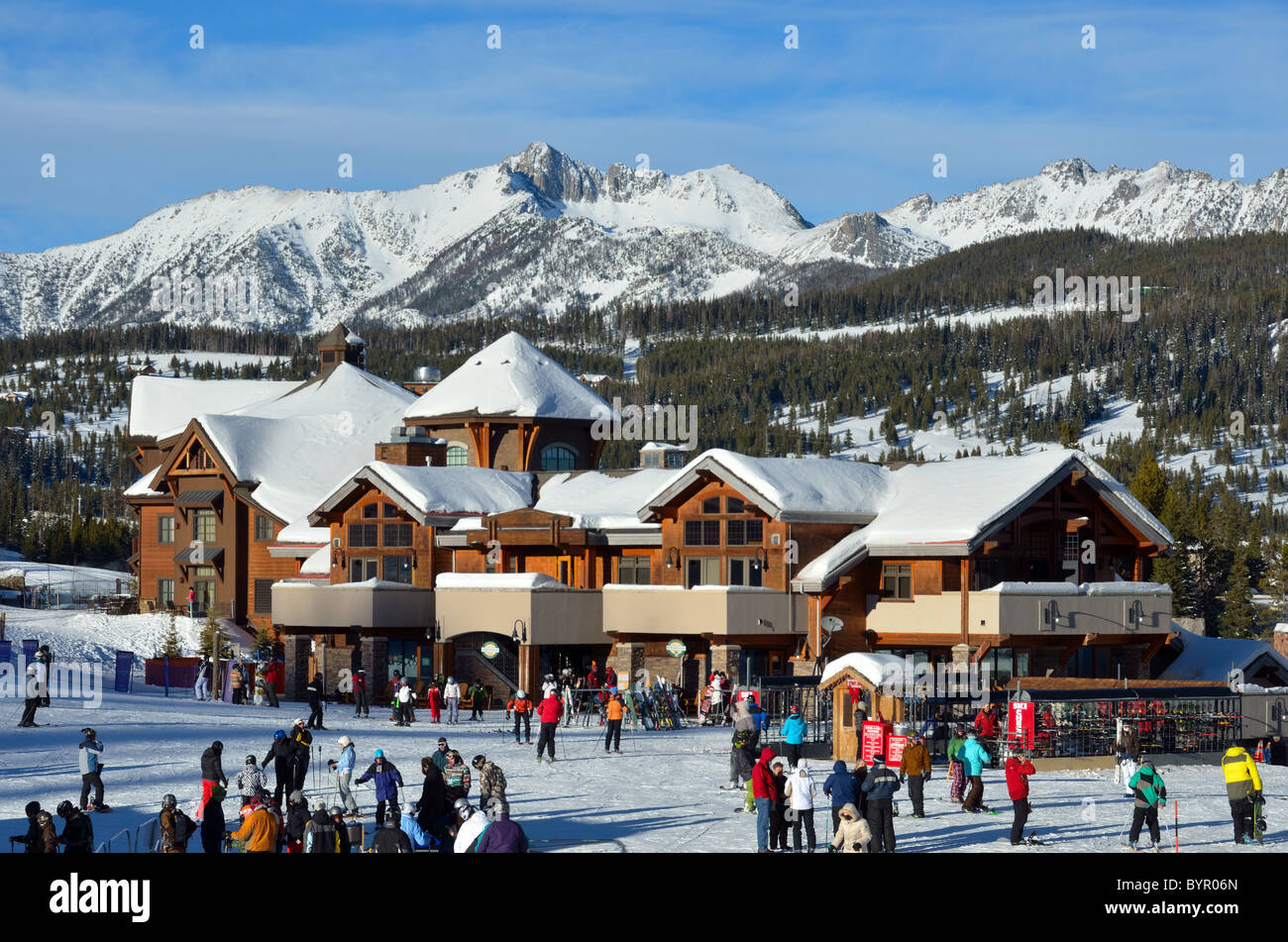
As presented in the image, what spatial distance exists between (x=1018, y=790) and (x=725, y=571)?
1146 inches

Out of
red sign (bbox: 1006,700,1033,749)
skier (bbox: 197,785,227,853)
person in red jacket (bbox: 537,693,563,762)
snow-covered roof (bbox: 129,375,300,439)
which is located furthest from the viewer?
snow-covered roof (bbox: 129,375,300,439)

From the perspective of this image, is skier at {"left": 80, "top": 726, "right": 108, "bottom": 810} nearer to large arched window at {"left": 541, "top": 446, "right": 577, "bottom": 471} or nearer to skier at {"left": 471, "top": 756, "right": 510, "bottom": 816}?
skier at {"left": 471, "top": 756, "right": 510, "bottom": 816}

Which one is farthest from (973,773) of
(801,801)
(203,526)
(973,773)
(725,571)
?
(203,526)

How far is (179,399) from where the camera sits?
94.4 metres

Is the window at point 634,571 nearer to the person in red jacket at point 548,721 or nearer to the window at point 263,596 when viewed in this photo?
the window at point 263,596

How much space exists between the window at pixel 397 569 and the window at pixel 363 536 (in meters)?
0.93

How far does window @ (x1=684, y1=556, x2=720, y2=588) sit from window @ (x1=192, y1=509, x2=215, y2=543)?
93.9 ft

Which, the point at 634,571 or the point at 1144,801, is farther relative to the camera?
the point at 634,571

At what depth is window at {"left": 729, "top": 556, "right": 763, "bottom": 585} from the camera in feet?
185

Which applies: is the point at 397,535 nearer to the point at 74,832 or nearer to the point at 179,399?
the point at 179,399

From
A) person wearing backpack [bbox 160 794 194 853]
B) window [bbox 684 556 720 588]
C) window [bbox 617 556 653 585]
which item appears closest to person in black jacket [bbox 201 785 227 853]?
person wearing backpack [bbox 160 794 194 853]
